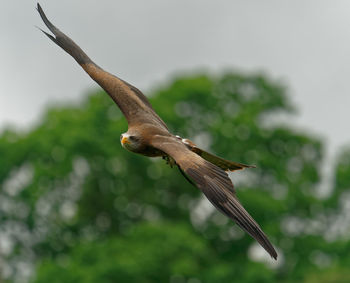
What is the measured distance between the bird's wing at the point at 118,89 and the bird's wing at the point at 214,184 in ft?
6.63

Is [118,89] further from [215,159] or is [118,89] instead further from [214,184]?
[214,184]

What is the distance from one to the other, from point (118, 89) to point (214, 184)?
4.52 metres

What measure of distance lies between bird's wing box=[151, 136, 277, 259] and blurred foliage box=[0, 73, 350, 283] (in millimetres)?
31733

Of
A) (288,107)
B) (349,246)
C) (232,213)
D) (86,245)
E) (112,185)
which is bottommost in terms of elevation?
(232,213)

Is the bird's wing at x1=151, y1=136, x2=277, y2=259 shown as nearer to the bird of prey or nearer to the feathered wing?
the bird of prey

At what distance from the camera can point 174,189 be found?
51.2 m

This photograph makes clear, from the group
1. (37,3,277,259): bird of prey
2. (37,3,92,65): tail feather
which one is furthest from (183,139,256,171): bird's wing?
(37,3,92,65): tail feather

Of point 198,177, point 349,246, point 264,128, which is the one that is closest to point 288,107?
point 264,128

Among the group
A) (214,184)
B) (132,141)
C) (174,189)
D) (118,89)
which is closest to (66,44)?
(118,89)

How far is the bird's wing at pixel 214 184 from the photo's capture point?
13445 mm

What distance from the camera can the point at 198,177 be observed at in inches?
579

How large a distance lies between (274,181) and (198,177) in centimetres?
3808

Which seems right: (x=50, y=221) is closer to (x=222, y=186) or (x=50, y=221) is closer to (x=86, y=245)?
(x=86, y=245)

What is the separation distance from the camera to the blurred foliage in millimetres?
49500
